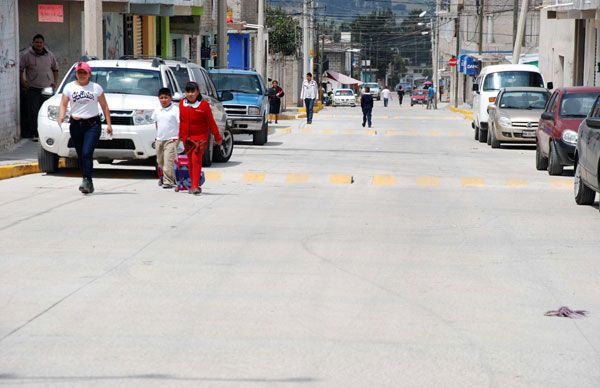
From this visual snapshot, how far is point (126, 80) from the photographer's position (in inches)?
798

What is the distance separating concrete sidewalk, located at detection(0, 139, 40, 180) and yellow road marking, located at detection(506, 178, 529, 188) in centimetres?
786

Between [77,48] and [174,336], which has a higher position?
[77,48]

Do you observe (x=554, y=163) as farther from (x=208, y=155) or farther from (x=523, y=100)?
(x=523, y=100)

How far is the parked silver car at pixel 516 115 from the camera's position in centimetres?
3178

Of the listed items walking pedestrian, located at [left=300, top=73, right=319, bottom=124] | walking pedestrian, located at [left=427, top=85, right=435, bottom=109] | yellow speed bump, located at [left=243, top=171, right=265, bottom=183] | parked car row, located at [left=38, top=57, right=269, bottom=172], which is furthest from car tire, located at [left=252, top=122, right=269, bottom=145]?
walking pedestrian, located at [left=427, top=85, right=435, bottom=109]

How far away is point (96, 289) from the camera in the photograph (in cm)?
932

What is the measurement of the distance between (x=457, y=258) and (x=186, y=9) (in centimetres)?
3320

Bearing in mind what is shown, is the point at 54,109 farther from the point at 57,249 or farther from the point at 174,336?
the point at 174,336

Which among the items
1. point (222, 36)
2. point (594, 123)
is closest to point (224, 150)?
point (594, 123)

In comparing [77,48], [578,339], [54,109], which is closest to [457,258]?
[578,339]

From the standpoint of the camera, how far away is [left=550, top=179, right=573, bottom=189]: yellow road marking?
1988cm

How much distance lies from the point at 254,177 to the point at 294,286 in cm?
1081

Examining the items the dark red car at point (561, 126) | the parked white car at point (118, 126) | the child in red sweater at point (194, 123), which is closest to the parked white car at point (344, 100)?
the dark red car at point (561, 126)

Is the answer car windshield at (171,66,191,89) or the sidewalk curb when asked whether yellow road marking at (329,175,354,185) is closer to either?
car windshield at (171,66,191,89)
